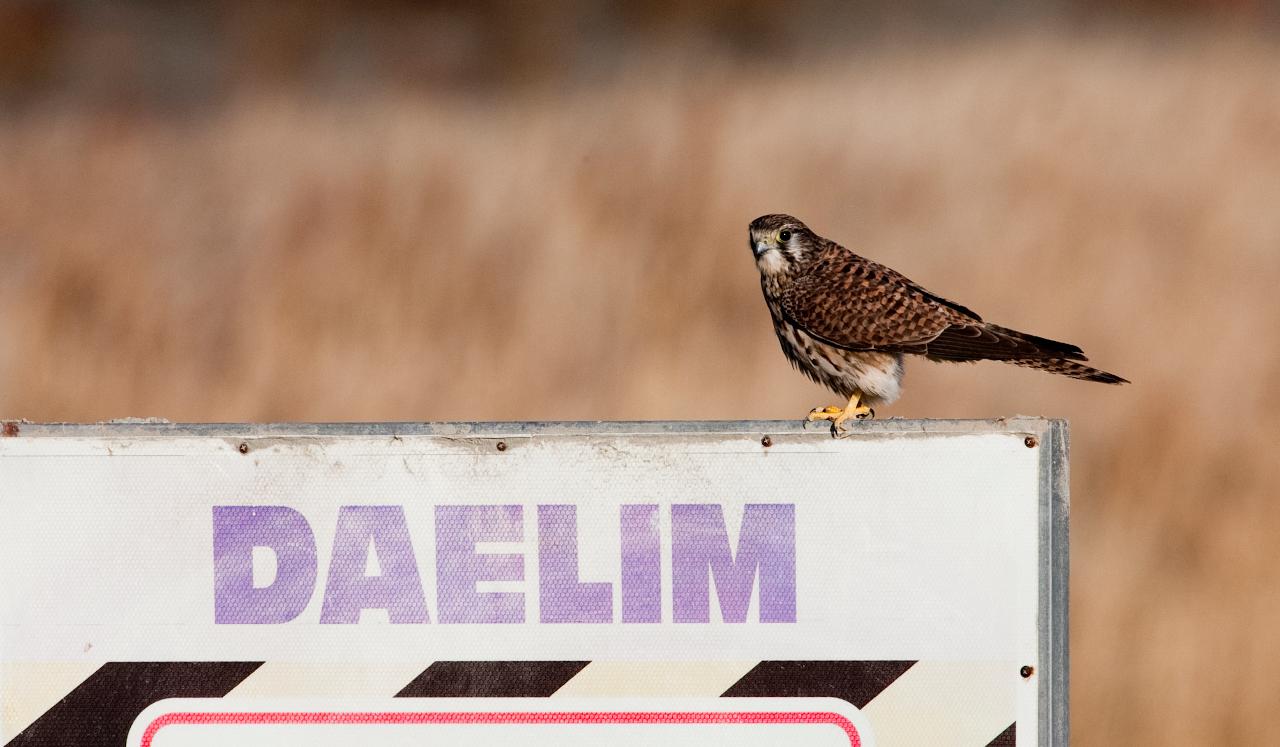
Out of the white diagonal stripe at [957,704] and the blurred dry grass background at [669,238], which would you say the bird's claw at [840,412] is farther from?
the white diagonal stripe at [957,704]

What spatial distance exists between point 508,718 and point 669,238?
62.3 inches

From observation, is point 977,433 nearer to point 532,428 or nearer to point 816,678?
point 816,678

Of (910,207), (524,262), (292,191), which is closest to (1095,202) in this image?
(910,207)

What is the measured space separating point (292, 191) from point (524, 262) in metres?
0.55

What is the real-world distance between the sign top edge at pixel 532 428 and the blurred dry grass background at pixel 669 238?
1.32 m

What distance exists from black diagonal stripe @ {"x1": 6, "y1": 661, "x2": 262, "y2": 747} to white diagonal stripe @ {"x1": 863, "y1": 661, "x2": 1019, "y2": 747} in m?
0.76

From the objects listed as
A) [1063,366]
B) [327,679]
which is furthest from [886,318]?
[327,679]

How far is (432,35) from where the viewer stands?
2973 millimetres

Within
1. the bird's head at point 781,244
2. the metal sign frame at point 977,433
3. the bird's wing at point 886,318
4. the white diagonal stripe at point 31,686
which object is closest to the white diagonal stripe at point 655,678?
the metal sign frame at point 977,433

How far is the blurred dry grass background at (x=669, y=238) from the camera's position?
2896 millimetres

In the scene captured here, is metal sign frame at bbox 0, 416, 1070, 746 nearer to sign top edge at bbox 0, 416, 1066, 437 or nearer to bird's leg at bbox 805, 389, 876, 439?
sign top edge at bbox 0, 416, 1066, 437

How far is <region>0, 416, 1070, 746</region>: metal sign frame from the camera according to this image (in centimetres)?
158

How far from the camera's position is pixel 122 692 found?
1629 millimetres

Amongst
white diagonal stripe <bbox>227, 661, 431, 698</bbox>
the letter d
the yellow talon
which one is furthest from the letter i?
the yellow talon
